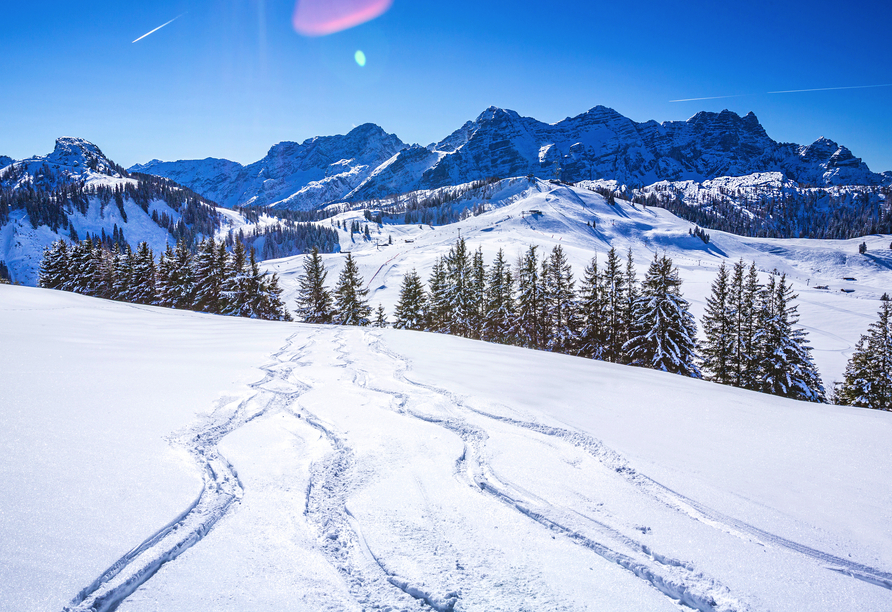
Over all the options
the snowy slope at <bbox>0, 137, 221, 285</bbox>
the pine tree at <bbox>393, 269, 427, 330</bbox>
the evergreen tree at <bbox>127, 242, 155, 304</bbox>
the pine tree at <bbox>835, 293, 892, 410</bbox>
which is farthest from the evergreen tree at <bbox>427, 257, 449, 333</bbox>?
the snowy slope at <bbox>0, 137, 221, 285</bbox>

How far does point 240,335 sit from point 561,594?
494 inches

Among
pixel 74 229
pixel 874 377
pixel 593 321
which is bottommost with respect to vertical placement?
pixel 874 377

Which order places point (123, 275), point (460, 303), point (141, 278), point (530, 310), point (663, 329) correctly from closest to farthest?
point (663, 329)
point (530, 310)
point (460, 303)
point (141, 278)
point (123, 275)

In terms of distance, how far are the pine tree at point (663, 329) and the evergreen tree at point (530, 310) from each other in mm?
8478

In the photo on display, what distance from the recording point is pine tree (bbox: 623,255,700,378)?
79.2 ft

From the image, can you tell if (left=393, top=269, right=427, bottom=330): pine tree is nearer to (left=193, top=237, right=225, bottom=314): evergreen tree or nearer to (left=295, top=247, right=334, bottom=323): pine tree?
(left=295, top=247, right=334, bottom=323): pine tree

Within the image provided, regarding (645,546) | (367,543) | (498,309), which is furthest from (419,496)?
(498,309)

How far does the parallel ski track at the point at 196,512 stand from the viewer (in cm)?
239

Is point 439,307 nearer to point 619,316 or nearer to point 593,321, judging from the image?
point 593,321

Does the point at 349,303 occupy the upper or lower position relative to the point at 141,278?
lower

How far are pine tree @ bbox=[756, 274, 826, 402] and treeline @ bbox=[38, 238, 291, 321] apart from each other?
3594 centimetres

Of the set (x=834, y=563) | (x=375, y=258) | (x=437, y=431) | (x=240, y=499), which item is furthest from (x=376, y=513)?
(x=375, y=258)

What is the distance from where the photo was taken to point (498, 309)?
34.9 meters

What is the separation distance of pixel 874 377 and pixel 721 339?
26.1 feet
